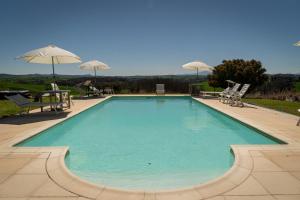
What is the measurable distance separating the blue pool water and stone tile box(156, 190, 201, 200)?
72 centimetres

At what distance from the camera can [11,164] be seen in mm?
3506

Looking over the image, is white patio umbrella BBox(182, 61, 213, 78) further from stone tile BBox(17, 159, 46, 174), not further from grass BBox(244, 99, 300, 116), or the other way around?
stone tile BBox(17, 159, 46, 174)

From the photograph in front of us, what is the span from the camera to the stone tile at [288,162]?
10.8 feet

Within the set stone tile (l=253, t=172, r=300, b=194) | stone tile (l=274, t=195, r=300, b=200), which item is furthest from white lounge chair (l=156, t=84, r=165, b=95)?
stone tile (l=274, t=195, r=300, b=200)

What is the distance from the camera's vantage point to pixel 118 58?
25703 millimetres

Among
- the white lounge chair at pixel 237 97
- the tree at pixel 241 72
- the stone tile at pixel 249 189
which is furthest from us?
the tree at pixel 241 72

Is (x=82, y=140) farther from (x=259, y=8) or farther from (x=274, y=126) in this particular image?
(x=259, y=8)

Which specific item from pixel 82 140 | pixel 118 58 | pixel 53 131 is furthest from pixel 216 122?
pixel 118 58

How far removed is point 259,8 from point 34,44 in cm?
1390

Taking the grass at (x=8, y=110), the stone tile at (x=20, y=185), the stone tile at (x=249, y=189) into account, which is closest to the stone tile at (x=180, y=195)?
the stone tile at (x=249, y=189)

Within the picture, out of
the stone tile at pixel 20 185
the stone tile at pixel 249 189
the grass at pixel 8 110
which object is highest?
the grass at pixel 8 110

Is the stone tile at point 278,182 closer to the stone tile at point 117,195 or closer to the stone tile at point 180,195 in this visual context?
the stone tile at point 180,195

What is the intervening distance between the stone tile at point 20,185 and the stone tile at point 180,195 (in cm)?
142

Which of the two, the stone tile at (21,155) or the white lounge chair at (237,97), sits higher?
the white lounge chair at (237,97)
